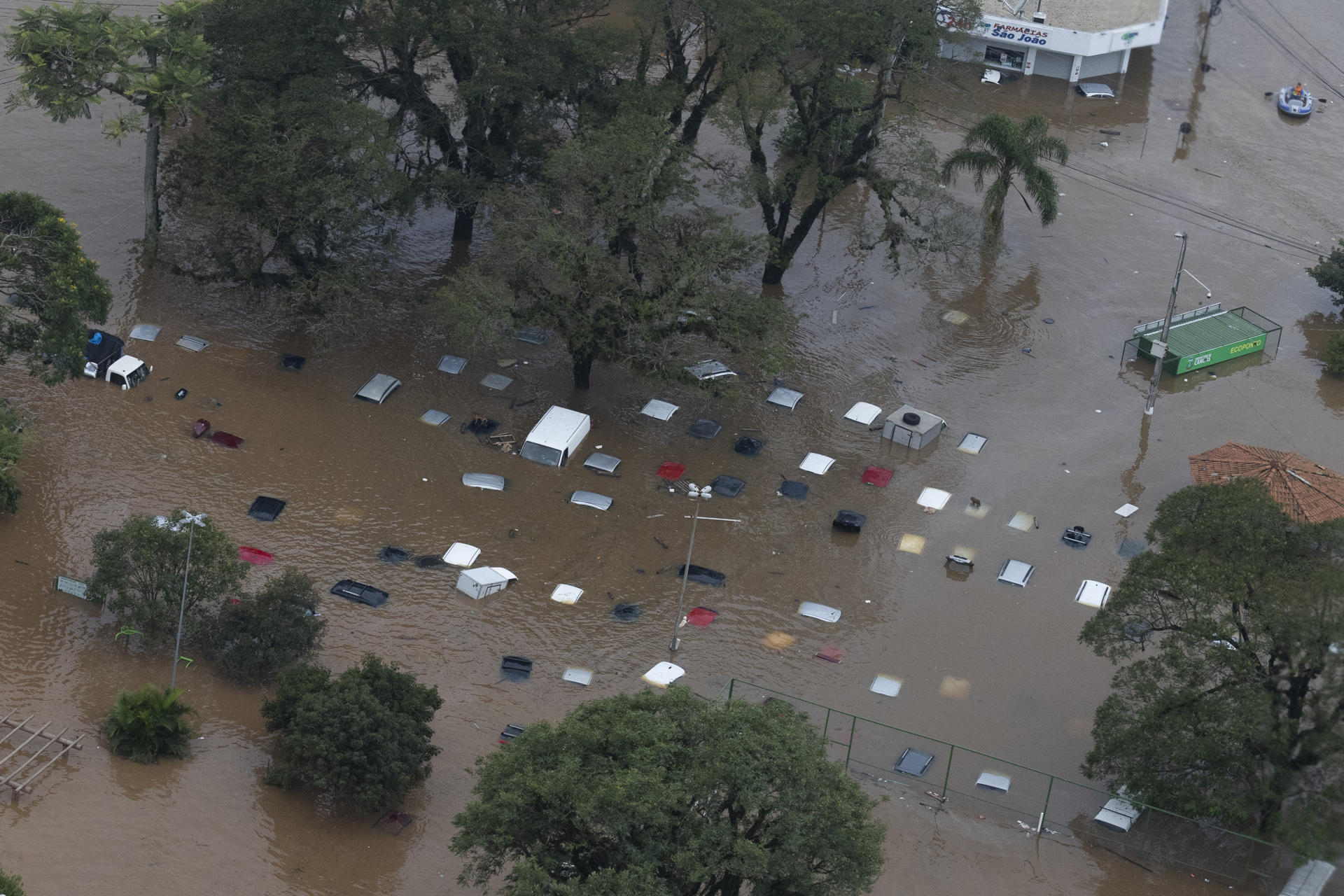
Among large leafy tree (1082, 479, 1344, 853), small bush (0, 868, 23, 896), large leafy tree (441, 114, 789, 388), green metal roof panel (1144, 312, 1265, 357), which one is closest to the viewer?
small bush (0, 868, 23, 896)

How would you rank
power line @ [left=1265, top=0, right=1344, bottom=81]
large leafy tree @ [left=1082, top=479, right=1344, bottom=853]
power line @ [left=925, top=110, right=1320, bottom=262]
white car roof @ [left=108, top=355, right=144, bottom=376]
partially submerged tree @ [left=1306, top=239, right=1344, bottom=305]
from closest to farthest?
large leafy tree @ [left=1082, top=479, right=1344, bottom=853], white car roof @ [left=108, top=355, right=144, bottom=376], partially submerged tree @ [left=1306, top=239, right=1344, bottom=305], power line @ [left=925, top=110, right=1320, bottom=262], power line @ [left=1265, top=0, right=1344, bottom=81]

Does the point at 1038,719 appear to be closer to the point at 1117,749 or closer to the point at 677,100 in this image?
the point at 1117,749

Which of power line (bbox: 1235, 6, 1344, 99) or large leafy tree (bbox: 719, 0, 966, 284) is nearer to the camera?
large leafy tree (bbox: 719, 0, 966, 284)

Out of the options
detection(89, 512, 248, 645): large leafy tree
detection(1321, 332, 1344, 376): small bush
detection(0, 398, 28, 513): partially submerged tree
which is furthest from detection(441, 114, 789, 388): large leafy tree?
detection(1321, 332, 1344, 376): small bush

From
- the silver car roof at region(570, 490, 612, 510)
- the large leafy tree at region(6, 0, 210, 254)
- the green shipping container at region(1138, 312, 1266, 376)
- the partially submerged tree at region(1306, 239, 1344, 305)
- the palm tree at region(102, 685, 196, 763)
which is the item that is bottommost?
the palm tree at region(102, 685, 196, 763)

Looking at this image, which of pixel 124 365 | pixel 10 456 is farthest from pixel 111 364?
pixel 10 456

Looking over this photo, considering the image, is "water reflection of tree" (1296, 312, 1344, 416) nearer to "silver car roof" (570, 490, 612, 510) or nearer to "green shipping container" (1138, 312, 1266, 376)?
"green shipping container" (1138, 312, 1266, 376)
